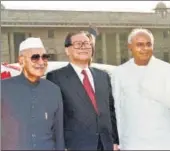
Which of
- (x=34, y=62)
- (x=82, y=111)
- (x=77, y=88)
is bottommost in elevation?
(x=82, y=111)

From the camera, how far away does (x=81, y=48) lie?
2031mm

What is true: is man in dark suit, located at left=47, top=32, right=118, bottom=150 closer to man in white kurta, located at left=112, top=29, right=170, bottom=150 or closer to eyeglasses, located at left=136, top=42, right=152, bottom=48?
man in white kurta, located at left=112, top=29, right=170, bottom=150

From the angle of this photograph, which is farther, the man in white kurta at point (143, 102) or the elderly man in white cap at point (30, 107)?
the man in white kurta at point (143, 102)

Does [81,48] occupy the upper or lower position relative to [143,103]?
upper

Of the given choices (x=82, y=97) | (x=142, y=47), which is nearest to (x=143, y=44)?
(x=142, y=47)

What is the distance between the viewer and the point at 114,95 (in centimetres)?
212

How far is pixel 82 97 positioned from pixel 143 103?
0.91 ft

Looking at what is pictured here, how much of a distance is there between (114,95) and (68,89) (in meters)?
0.22

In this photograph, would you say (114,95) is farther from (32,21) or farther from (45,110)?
(32,21)

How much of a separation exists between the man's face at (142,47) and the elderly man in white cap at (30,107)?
1.36 feet

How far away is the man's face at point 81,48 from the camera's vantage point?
6.67ft

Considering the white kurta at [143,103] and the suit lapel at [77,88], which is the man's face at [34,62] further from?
the white kurta at [143,103]

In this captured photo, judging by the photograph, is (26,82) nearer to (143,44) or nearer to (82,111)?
(82,111)

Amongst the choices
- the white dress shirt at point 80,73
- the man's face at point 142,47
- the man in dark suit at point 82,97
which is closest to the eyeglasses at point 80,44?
the man in dark suit at point 82,97
